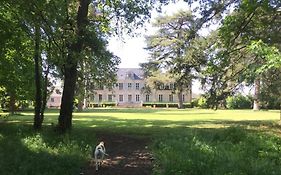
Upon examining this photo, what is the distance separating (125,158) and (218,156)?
3.23 m

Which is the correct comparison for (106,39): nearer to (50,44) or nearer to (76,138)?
(50,44)

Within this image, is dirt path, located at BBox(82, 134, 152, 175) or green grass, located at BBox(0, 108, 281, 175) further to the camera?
dirt path, located at BBox(82, 134, 152, 175)

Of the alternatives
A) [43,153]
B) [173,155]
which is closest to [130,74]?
[43,153]

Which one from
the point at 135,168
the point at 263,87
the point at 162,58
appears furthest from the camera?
the point at 162,58

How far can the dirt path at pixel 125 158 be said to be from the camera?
12.2 meters

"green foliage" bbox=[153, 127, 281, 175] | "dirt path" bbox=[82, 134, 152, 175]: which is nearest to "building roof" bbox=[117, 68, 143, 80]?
"dirt path" bbox=[82, 134, 152, 175]

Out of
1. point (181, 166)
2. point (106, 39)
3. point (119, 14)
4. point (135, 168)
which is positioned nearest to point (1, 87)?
point (106, 39)

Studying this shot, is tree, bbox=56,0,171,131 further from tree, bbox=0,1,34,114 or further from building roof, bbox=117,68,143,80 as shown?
building roof, bbox=117,68,143,80

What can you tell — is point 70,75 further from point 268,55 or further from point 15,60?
point 268,55

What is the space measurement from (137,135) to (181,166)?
9.58 meters

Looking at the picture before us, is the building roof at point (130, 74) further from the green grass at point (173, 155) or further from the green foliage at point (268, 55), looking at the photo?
the green foliage at point (268, 55)

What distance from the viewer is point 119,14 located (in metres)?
21.5

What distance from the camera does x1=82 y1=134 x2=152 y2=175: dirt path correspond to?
40.0 ft

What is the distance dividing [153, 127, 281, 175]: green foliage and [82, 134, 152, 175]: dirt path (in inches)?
16.8
